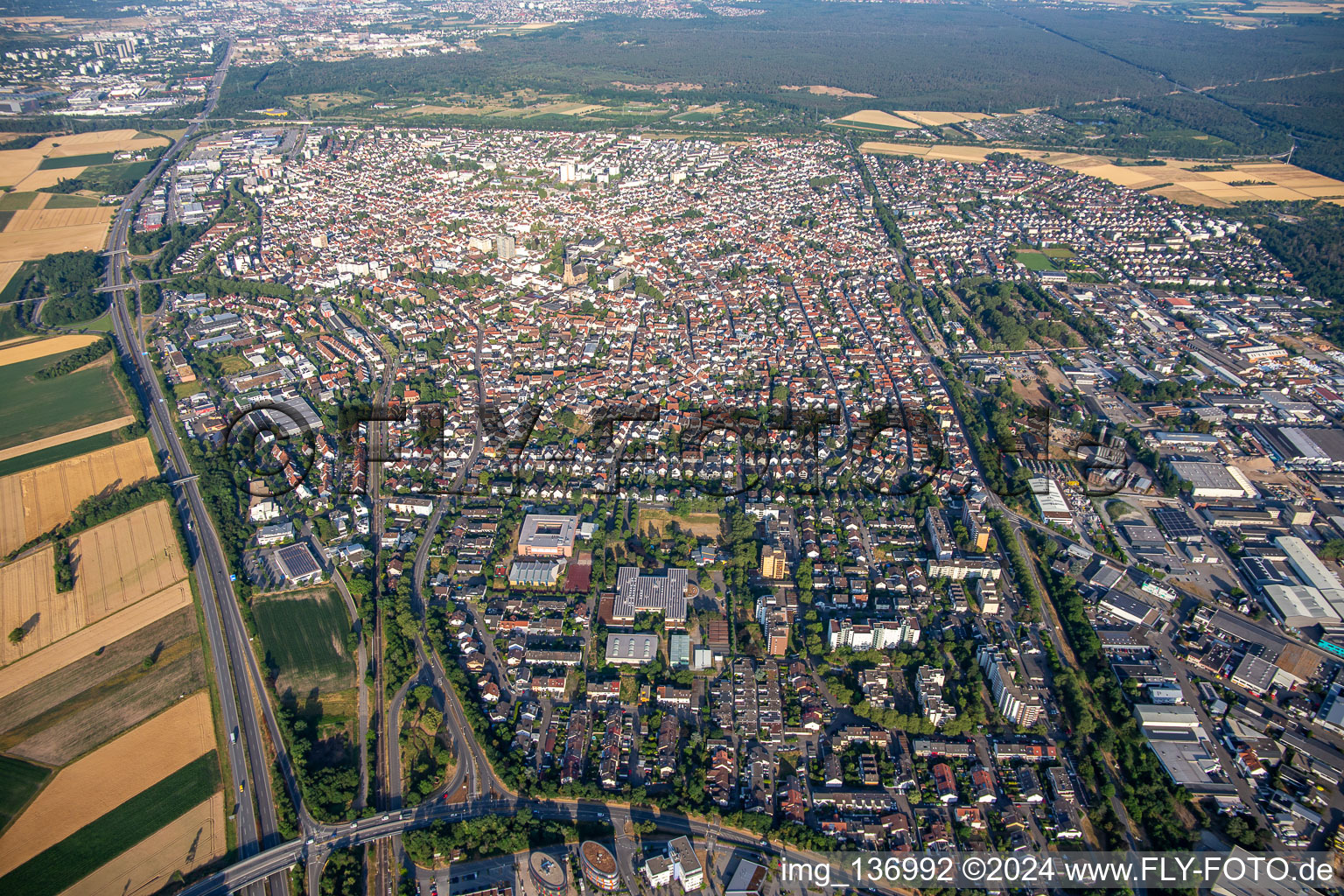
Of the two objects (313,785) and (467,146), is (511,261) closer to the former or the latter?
(467,146)

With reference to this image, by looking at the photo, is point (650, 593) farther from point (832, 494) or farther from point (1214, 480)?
point (1214, 480)

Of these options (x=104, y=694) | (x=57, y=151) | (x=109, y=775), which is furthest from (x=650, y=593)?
(x=57, y=151)

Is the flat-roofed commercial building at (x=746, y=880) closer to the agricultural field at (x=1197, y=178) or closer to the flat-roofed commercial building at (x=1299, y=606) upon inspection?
the flat-roofed commercial building at (x=1299, y=606)

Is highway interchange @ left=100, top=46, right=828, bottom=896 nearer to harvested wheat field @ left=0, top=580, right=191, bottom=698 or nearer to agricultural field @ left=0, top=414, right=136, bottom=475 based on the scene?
harvested wheat field @ left=0, top=580, right=191, bottom=698

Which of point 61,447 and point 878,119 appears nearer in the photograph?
point 61,447

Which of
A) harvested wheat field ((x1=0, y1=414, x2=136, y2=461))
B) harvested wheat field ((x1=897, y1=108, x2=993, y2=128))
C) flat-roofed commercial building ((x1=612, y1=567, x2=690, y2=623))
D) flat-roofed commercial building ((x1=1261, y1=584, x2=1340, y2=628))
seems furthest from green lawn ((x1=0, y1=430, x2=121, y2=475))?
harvested wheat field ((x1=897, y1=108, x2=993, y2=128))

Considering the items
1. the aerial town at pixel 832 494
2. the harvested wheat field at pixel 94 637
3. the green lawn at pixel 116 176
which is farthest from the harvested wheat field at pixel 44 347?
the green lawn at pixel 116 176

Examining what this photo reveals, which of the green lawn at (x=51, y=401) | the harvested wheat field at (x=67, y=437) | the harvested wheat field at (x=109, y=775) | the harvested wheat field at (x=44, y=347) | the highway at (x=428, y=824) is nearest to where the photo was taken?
the highway at (x=428, y=824)
